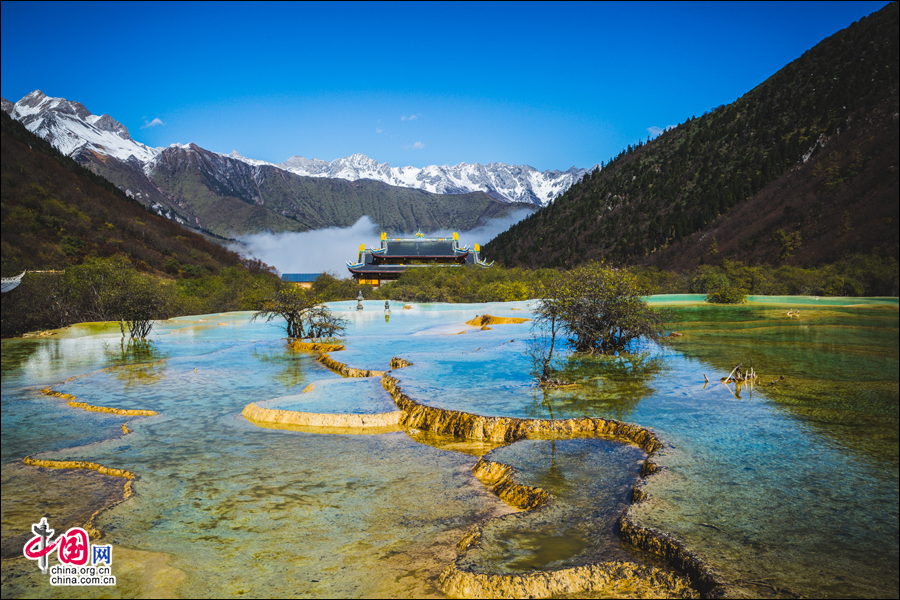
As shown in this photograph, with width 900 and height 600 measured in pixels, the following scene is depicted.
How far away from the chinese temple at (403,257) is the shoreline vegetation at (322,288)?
8888mm

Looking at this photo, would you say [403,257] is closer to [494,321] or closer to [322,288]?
[322,288]

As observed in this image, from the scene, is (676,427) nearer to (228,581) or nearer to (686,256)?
(228,581)

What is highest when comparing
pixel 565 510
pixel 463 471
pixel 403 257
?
pixel 403 257

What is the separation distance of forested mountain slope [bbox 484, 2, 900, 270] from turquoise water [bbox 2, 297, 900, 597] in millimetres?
26044

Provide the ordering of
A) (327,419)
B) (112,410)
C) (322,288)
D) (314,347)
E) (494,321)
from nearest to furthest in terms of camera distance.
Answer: (327,419) → (112,410) → (314,347) → (494,321) → (322,288)

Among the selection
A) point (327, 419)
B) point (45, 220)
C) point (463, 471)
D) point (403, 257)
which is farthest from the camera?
point (403, 257)

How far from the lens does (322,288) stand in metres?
38.6

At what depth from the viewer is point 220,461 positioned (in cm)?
616

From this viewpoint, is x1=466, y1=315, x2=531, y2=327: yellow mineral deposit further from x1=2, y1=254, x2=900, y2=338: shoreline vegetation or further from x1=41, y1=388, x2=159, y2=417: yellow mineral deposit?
x1=41, y1=388, x2=159, y2=417: yellow mineral deposit

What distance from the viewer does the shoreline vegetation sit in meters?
11.3

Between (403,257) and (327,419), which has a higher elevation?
(403,257)

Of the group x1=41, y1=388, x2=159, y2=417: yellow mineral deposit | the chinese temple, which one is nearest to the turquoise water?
x1=41, y1=388, x2=159, y2=417: yellow mineral deposit

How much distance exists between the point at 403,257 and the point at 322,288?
1780 centimetres

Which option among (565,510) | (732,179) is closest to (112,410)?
(565,510)
